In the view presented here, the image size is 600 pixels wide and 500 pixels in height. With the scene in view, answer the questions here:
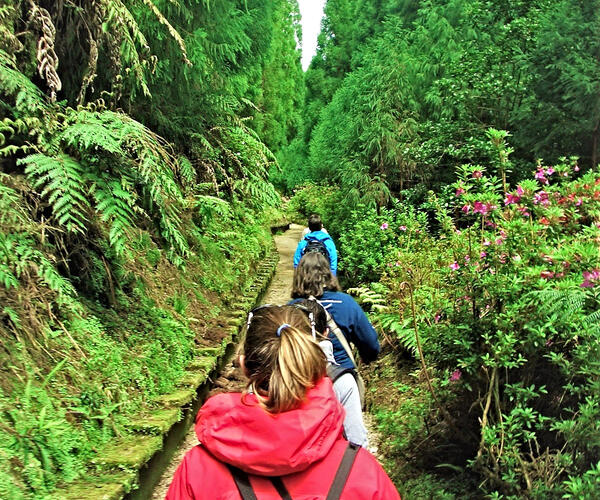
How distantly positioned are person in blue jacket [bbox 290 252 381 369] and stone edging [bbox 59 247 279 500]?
1.62m

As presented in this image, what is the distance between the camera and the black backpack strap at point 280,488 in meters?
1.38

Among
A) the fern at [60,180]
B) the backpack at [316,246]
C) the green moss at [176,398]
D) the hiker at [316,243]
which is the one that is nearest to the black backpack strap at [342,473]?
the fern at [60,180]

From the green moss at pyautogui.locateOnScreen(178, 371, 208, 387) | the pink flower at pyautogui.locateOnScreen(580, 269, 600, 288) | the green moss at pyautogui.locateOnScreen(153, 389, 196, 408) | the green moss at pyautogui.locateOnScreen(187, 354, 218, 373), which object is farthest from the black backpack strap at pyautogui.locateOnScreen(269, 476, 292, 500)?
the green moss at pyautogui.locateOnScreen(187, 354, 218, 373)

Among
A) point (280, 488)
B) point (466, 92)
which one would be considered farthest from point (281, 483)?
point (466, 92)

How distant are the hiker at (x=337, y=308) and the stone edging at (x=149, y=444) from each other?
1.62 meters

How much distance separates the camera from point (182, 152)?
25.9ft

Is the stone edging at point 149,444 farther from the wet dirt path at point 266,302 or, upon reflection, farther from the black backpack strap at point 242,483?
the black backpack strap at point 242,483

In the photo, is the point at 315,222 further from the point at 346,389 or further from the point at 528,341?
the point at 346,389

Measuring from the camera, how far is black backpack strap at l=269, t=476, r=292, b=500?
1.38 m

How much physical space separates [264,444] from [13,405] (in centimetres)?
258

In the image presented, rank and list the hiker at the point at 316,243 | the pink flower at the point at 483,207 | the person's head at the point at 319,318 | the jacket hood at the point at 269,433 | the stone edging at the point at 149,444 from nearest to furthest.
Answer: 1. the jacket hood at the point at 269,433
2. the person's head at the point at 319,318
3. the stone edging at the point at 149,444
4. the pink flower at the point at 483,207
5. the hiker at the point at 316,243

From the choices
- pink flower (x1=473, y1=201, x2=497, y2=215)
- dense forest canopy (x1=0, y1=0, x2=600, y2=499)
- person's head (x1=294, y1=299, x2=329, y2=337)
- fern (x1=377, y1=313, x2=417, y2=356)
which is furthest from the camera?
fern (x1=377, y1=313, x2=417, y2=356)

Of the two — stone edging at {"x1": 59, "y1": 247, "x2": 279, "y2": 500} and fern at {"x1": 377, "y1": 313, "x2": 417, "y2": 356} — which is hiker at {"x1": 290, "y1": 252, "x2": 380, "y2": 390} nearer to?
stone edging at {"x1": 59, "y1": 247, "x2": 279, "y2": 500}

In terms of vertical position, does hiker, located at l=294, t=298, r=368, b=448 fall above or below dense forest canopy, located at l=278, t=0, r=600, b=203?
below
